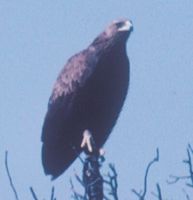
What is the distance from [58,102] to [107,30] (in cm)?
137

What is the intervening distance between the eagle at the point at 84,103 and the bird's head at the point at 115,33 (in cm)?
16

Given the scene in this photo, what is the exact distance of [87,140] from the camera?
26.6 ft

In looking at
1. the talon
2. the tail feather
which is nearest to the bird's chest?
the talon

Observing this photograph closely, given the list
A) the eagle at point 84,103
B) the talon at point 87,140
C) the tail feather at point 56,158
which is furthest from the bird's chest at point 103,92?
the tail feather at point 56,158

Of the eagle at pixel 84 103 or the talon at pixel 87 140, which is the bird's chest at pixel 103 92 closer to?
the eagle at pixel 84 103

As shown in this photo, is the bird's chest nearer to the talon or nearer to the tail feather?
the talon

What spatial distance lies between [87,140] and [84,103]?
2.44ft

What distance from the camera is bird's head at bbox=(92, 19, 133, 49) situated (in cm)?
930

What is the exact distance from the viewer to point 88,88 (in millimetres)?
8758

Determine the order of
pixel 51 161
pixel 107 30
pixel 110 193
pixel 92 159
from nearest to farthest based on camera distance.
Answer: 1. pixel 110 193
2. pixel 92 159
3. pixel 51 161
4. pixel 107 30

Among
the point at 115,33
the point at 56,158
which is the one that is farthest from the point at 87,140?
the point at 115,33

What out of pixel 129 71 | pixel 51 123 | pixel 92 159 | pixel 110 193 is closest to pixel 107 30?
pixel 129 71

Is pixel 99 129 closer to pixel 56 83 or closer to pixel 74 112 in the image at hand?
pixel 74 112

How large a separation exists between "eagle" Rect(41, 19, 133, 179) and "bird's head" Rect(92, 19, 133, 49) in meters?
0.16
